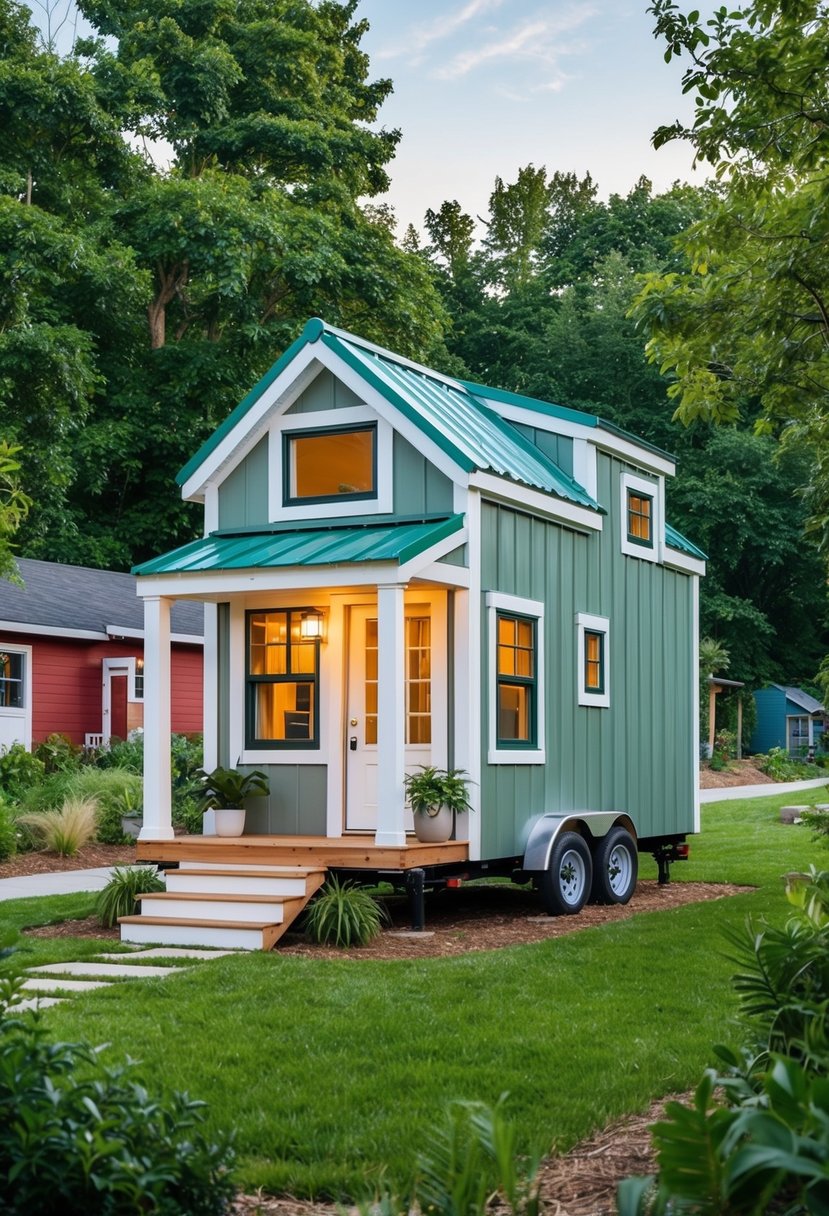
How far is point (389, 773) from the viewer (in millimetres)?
10336

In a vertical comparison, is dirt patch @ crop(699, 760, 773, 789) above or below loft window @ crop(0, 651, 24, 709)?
below

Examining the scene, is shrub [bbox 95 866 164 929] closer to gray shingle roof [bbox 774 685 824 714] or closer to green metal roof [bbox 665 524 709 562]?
green metal roof [bbox 665 524 709 562]

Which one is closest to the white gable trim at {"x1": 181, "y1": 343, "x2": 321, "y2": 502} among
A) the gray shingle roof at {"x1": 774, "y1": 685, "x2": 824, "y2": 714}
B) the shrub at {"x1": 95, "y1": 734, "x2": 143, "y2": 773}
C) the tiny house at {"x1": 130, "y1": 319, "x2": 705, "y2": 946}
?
the tiny house at {"x1": 130, "y1": 319, "x2": 705, "y2": 946}

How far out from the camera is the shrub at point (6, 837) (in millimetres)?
14820

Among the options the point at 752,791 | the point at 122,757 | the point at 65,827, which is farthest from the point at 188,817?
the point at 752,791

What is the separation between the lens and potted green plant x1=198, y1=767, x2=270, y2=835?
11727 mm

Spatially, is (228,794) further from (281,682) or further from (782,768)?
(782,768)

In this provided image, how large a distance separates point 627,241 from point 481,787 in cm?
3797

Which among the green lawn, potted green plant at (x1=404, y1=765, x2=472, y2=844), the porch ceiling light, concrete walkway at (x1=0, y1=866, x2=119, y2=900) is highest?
the porch ceiling light

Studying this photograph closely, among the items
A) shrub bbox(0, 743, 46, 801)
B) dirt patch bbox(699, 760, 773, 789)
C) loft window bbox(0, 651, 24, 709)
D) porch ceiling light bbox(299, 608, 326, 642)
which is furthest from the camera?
dirt patch bbox(699, 760, 773, 789)

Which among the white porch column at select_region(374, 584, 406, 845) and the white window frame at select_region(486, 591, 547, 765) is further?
the white window frame at select_region(486, 591, 547, 765)

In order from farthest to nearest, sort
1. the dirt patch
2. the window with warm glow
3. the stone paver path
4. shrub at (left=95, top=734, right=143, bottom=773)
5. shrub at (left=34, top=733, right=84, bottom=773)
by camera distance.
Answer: the dirt patch, shrub at (left=34, top=733, right=84, bottom=773), shrub at (left=95, top=734, right=143, bottom=773), the window with warm glow, the stone paver path

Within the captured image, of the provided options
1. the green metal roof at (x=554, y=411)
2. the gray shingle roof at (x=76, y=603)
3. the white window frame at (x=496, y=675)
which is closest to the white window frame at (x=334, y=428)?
the white window frame at (x=496, y=675)

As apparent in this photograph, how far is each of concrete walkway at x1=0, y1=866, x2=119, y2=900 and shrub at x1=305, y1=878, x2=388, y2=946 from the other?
11.2 ft
